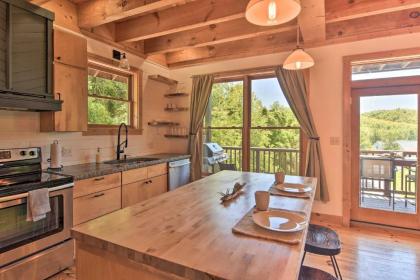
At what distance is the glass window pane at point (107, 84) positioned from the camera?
338cm

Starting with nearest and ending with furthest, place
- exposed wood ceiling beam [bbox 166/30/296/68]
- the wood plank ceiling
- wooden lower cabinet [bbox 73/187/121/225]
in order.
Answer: wooden lower cabinet [bbox 73/187/121/225] < the wood plank ceiling < exposed wood ceiling beam [bbox 166/30/296/68]

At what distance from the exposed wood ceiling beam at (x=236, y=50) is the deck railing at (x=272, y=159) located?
1598 millimetres

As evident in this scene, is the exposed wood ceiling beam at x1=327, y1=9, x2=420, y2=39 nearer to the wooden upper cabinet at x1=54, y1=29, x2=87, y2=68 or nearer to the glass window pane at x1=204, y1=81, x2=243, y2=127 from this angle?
the glass window pane at x1=204, y1=81, x2=243, y2=127

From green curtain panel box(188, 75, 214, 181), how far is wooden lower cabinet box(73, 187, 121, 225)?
5.78ft

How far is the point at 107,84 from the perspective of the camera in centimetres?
360

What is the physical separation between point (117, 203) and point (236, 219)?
6.46 feet

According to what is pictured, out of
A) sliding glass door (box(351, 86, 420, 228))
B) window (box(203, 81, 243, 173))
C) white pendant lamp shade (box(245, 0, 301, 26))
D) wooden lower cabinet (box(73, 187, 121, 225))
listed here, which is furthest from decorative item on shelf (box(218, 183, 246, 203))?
sliding glass door (box(351, 86, 420, 228))

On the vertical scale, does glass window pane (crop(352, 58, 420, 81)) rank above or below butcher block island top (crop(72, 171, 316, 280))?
above

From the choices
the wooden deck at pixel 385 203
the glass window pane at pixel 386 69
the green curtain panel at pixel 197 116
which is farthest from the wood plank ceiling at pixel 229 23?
the wooden deck at pixel 385 203

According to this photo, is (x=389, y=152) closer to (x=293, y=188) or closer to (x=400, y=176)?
(x=400, y=176)

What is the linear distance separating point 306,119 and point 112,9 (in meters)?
2.93

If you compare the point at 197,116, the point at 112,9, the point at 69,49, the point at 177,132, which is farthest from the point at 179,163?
the point at 112,9

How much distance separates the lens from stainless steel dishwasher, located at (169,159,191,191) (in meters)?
3.77

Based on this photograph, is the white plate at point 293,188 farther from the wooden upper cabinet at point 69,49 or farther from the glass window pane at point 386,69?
the wooden upper cabinet at point 69,49
